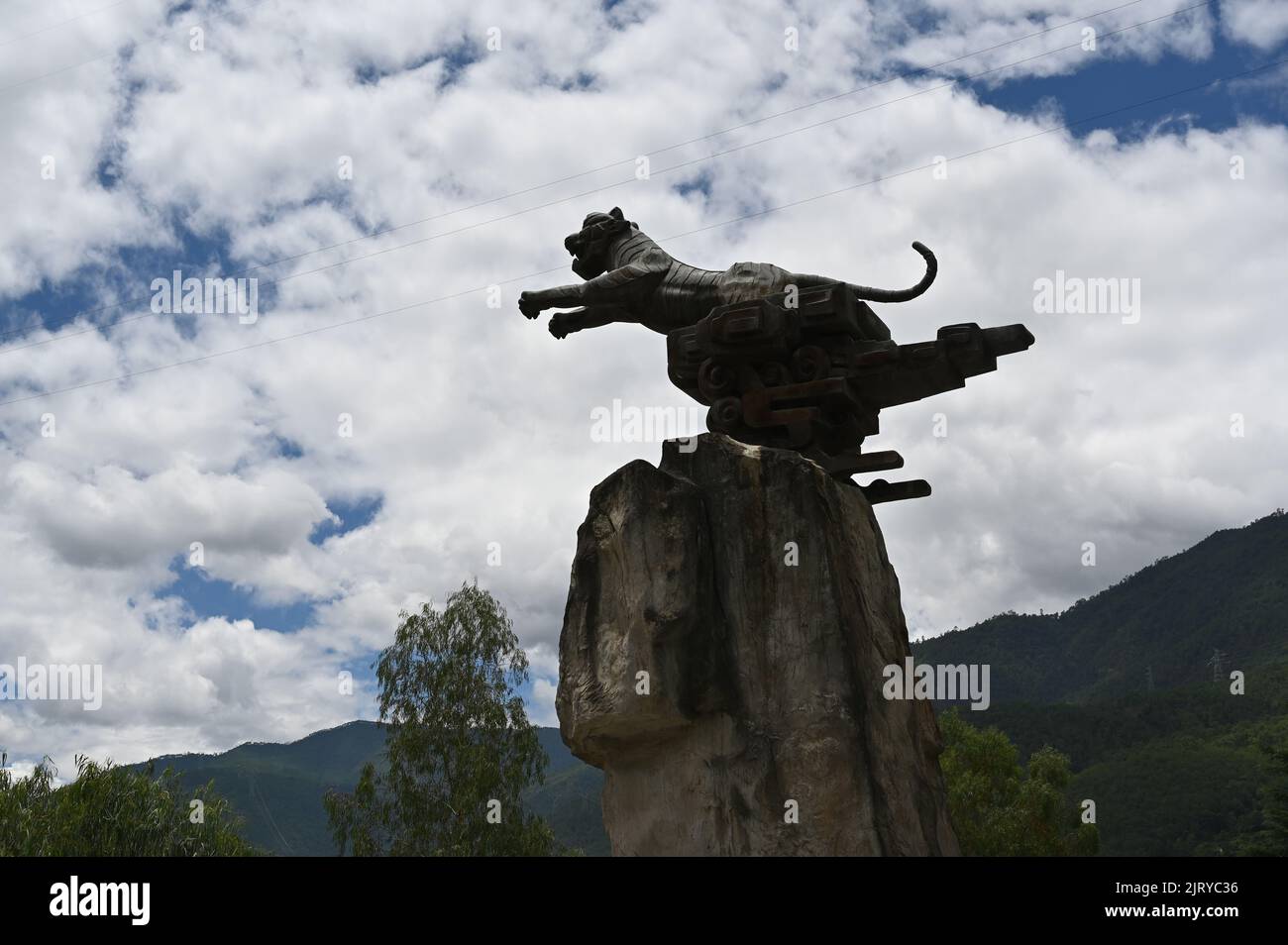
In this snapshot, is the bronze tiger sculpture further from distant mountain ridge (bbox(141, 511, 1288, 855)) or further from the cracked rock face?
distant mountain ridge (bbox(141, 511, 1288, 855))

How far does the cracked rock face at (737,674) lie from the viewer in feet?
26.5

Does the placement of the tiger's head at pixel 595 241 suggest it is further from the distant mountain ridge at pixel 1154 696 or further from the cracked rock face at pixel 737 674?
the distant mountain ridge at pixel 1154 696

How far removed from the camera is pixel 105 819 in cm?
2084

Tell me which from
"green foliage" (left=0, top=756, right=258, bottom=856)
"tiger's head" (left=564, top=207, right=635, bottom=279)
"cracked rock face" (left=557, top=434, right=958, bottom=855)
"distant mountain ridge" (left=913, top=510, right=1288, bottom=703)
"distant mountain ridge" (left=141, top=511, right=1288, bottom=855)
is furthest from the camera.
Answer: "distant mountain ridge" (left=913, top=510, right=1288, bottom=703)

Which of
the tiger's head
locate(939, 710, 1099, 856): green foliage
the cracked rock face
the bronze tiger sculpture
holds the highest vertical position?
the tiger's head

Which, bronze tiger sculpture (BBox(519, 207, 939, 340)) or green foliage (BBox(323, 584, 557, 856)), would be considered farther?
green foliage (BBox(323, 584, 557, 856))

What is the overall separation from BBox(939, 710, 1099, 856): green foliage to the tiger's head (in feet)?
62.7

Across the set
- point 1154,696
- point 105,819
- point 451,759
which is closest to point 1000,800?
point 451,759

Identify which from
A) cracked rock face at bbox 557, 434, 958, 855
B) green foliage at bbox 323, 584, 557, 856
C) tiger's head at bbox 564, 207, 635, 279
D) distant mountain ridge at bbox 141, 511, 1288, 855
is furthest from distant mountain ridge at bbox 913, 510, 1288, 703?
cracked rock face at bbox 557, 434, 958, 855

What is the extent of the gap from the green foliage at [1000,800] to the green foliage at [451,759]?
9.94 meters

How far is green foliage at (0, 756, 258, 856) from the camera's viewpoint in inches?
797
